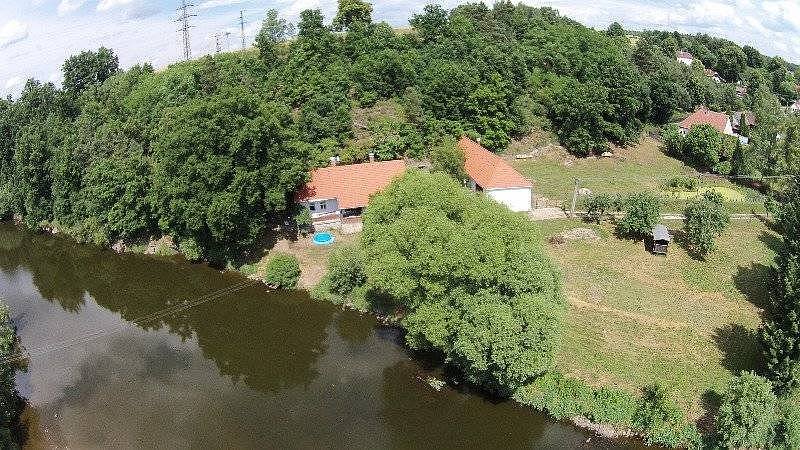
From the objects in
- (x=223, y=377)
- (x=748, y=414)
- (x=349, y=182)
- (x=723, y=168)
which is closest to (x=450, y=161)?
(x=349, y=182)

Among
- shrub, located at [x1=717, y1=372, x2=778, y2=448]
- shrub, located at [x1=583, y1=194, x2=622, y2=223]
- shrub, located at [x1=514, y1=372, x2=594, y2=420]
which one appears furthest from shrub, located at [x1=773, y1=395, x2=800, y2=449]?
shrub, located at [x1=583, y1=194, x2=622, y2=223]

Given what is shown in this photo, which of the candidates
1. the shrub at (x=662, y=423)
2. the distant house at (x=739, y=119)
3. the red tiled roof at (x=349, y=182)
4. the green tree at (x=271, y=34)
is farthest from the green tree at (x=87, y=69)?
the distant house at (x=739, y=119)

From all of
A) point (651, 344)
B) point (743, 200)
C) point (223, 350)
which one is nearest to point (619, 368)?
point (651, 344)

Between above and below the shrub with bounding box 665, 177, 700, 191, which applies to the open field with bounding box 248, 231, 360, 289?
below

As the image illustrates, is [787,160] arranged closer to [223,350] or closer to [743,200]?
[743,200]

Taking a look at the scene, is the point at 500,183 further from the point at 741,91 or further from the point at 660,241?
the point at 741,91

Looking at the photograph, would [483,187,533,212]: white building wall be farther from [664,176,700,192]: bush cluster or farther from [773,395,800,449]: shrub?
[773,395,800,449]: shrub
